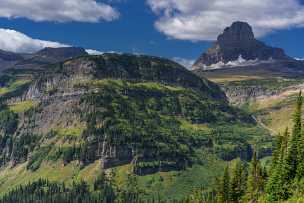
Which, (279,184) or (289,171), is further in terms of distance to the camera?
(289,171)

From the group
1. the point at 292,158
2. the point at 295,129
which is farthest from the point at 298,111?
the point at 292,158

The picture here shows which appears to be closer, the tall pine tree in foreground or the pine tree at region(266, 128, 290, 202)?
the tall pine tree in foreground

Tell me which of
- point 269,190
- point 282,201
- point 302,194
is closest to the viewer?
point 302,194

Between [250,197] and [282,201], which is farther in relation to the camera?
[250,197]

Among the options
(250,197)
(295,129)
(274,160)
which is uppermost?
(295,129)

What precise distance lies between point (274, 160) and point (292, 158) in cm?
2570

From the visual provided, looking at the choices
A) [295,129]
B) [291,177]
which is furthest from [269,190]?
[295,129]

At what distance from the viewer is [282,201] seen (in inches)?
6358

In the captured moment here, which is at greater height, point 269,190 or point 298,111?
point 298,111

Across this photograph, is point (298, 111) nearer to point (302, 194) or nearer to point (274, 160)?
point (274, 160)

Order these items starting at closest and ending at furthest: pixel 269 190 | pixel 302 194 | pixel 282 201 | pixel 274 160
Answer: pixel 302 194 → pixel 282 201 → pixel 269 190 → pixel 274 160

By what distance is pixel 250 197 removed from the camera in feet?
653

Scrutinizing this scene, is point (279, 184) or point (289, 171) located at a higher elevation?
point (289, 171)

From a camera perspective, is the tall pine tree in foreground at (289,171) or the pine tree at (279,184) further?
the pine tree at (279,184)
